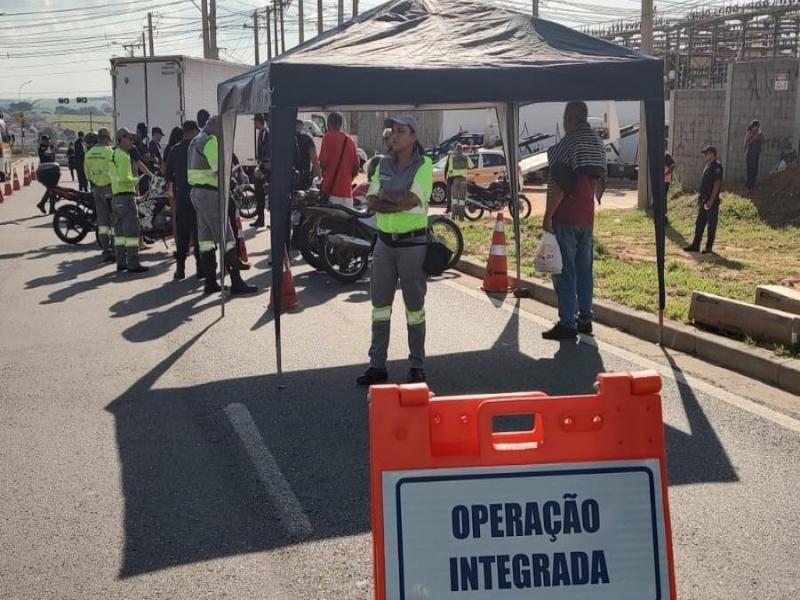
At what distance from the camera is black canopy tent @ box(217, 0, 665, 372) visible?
7184mm

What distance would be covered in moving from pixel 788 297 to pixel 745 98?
15318mm

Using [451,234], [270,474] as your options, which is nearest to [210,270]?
[451,234]

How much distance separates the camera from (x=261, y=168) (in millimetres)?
17234

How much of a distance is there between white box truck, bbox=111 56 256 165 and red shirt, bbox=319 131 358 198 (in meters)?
13.9

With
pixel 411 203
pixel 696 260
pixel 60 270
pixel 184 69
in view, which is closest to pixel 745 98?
pixel 696 260

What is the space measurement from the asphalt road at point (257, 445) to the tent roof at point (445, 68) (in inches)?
83.7

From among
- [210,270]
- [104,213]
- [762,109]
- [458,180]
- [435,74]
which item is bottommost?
[210,270]

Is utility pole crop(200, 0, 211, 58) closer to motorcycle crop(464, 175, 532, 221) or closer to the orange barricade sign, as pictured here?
motorcycle crop(464, 175, 532, 221)

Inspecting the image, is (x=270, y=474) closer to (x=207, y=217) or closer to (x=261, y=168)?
(x=207, y=217)

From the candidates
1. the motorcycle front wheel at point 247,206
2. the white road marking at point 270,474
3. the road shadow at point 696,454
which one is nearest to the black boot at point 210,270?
the white road marking at point 270,474

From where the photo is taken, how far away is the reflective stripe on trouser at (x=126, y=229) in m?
13.1

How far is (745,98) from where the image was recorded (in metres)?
22.4

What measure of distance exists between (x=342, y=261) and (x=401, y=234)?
520 cm

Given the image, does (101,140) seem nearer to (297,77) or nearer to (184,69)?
(297,77)
